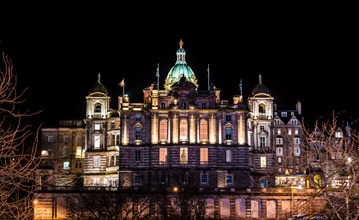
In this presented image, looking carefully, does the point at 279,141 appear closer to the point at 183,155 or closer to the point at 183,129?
the point at 183,129

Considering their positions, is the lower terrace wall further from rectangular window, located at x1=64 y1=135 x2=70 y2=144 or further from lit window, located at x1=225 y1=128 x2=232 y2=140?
rectangular window, located at x1=64 y1=135 x2=70 y2=144

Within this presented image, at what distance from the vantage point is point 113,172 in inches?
4358

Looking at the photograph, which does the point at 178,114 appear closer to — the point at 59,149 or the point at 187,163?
the point at 187,163

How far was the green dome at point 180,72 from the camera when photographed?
117m

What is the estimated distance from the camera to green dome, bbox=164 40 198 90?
382 feet

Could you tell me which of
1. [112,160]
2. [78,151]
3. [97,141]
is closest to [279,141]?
[112,160]

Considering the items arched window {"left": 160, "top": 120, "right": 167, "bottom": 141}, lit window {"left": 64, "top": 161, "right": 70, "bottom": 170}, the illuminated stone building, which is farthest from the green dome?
lit window {"left": 64, "top": 161, "right": 70, "bottom": 170}

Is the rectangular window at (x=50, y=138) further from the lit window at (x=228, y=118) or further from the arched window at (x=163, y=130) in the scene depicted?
the lit window at (x=228, y=118)

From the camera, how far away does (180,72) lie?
11688 centimetres

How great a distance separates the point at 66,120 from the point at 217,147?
31.8m

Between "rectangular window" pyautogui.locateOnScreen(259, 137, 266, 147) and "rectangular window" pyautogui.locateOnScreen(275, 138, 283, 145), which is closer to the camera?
"rectangular window" pyautogui.locateOnScreen(259, 137, 266, 147)

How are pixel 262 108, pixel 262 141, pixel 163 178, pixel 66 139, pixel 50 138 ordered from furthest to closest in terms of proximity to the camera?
pixel 66 139
pixel 50 138
pixel 262 108
pixel 262 141
pixel 163 178

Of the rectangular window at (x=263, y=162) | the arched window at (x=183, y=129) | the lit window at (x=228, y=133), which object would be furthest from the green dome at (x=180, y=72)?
the rectangular window at (x=263, y=162)

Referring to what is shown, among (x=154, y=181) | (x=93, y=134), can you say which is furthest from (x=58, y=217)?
(x=93, y=134)
